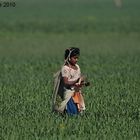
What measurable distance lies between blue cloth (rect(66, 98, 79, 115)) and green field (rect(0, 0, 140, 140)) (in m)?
0.18

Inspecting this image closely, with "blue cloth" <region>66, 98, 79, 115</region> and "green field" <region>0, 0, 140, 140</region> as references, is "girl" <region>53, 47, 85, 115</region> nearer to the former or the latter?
"blue cloth" <region>66, 98, 79, 115</region>

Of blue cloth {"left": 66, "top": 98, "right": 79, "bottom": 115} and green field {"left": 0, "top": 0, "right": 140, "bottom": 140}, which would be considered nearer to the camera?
green field {"left": 0, "top": 0, "right": 140, "bottom": 140}

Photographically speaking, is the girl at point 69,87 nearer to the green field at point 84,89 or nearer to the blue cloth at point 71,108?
the blue cloth at point 71,108

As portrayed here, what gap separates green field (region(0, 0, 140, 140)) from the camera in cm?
1362

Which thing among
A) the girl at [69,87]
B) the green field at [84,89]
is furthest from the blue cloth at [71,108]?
the green field at [84,89]

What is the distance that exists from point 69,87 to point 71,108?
1.17 feet

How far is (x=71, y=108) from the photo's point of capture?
587 inches

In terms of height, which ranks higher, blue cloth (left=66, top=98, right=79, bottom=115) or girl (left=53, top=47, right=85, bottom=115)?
girl (left=53, top=47, right=85, bottom=115)

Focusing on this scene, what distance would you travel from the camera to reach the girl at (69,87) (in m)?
14.9

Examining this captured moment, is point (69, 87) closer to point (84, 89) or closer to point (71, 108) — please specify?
point (71, 108)

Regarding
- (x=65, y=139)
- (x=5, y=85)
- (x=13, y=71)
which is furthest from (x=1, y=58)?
(x=65, y=139)

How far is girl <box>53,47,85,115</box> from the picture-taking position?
48.7ft

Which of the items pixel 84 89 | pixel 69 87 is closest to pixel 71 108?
pixel 69 87

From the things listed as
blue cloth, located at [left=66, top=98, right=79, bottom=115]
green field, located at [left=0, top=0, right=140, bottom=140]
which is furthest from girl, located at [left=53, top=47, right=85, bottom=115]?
green field, located at [left=0, top=0, right=140, bottom=140]
